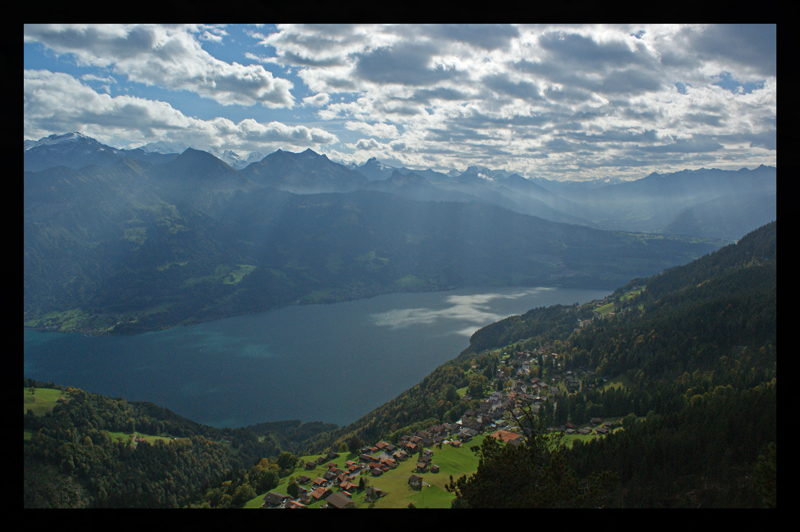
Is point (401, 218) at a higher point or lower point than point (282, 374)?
higher

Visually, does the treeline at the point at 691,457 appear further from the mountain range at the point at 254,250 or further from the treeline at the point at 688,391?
the mountain range at the point at 254,250

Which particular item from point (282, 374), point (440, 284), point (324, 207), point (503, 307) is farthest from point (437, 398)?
point (324, 207)

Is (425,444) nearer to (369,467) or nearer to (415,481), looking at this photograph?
(369,467)

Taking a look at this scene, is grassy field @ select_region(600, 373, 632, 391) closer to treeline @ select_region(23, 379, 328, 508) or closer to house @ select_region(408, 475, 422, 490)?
house @ select_region(408, 475, 422, 490)

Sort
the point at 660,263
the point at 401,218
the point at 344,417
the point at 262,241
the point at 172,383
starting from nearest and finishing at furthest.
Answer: the point at 344,417
the point at 172,383
the point at 660,263
the point at 262,241
the point at 401,218

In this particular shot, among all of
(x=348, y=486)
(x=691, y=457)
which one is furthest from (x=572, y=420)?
(x=348, y=486)

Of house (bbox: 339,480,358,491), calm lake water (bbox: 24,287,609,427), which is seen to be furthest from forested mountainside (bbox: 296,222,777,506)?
calm lake water (bbox: 24,287,609,427)
